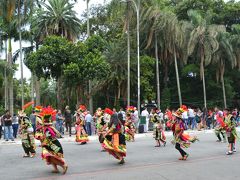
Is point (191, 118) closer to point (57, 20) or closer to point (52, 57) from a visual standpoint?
point (52, 57)

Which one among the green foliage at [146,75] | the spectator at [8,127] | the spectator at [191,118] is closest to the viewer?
the spectator at [8,127]

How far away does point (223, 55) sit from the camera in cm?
4978

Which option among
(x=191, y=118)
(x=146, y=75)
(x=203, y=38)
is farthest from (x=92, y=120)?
(x=203, y=38)

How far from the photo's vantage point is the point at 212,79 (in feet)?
173

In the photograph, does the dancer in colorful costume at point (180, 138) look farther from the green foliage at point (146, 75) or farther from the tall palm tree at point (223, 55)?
the tall palm tree at point (223, 55)

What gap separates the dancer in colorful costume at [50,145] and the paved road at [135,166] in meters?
0.32

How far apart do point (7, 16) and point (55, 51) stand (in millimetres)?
4492

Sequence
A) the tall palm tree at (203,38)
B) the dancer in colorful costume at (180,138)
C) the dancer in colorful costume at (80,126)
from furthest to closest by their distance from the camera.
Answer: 1. the tall palm tree at (203,38)
2. the dancer in colorful costume at (80,126)
3. the dancer in colorful costume at (180,138)

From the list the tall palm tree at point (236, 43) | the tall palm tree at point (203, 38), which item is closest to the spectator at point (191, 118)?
the tall palm tree at point (203, 38)

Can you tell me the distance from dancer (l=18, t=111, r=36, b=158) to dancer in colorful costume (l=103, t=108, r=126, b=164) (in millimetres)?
3180

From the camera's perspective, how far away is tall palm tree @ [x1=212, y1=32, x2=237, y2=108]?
159ft

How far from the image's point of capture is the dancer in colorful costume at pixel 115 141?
12.4 meters

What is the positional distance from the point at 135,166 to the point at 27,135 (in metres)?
4.42

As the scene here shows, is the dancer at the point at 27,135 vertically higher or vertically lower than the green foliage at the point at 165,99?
lower
